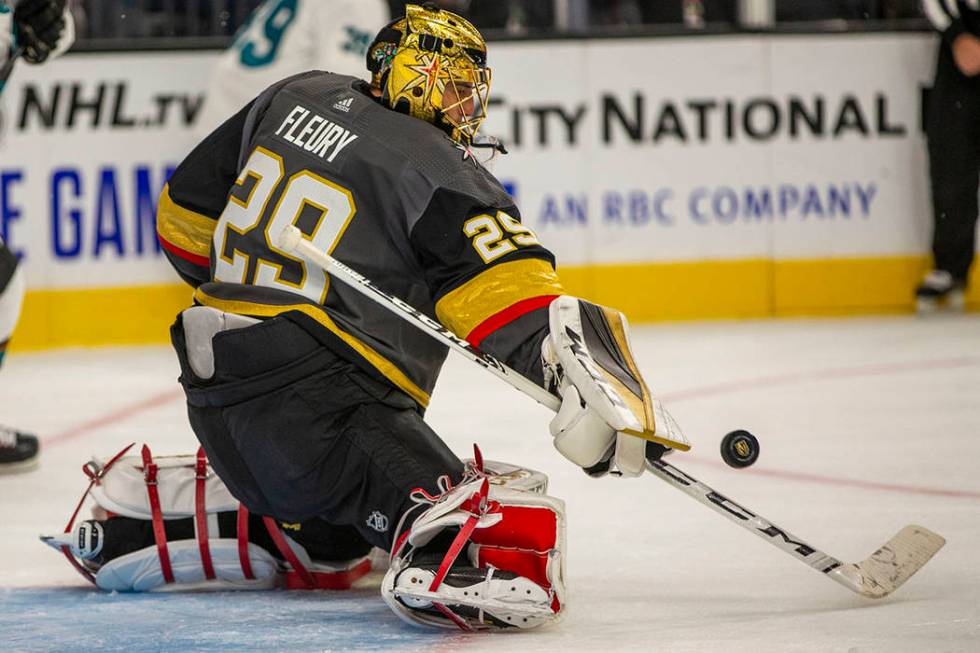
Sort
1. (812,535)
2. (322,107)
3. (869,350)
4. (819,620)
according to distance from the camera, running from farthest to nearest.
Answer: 1. (869,350)
2. (812,535)
3. (322,107)
4. (819,620)

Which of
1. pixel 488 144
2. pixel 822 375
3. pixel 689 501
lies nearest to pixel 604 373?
pixel 488 144

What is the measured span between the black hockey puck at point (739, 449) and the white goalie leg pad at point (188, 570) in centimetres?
75

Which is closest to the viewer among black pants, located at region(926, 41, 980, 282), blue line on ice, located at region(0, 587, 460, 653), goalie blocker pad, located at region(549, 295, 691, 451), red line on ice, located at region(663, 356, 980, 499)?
goalie blocker pad, located at region(549, 295, 691, 451)

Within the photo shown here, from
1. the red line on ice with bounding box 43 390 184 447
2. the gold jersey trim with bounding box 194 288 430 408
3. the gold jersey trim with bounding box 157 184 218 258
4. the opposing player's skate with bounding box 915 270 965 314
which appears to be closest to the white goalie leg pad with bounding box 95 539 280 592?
the gold jersey trim with bounding box 194 288 430 408

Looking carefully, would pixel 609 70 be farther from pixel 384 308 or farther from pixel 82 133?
pixel 384 308

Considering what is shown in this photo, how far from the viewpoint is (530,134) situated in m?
5.74

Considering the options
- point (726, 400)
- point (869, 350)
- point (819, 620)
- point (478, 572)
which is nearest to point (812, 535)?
point (819, 620)

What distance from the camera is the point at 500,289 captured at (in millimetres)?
2180

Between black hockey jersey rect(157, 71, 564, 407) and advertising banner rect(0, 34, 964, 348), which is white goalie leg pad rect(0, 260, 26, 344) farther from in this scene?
advertising banner rect(0, 34, 964, 348)

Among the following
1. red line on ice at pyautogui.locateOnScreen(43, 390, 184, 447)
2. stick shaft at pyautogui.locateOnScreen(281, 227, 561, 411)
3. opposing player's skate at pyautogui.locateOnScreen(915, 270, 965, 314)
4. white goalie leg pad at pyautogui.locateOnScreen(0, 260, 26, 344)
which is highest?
stick shaft at pyautogui.locateOnScreen(281, 227, 561, 411)

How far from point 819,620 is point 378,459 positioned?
0.63 metres

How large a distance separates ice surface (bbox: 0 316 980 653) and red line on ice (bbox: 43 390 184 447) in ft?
0.03

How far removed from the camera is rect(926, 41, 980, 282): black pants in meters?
5.66

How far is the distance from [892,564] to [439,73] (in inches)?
38.1
